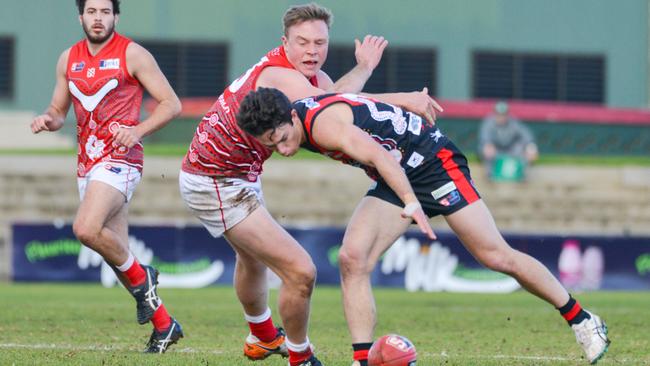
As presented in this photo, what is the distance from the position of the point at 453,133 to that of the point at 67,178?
775 cm

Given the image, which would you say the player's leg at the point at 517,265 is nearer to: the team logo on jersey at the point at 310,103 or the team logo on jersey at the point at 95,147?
the team logo on jersey at the point at 310,103

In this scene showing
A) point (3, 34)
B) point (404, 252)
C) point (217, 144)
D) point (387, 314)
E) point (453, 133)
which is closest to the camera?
point (217, 144)

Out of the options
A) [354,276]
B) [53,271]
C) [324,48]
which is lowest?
[53,271]

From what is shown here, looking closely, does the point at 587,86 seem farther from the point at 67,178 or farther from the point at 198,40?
the point at 67,178

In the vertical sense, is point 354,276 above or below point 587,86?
above

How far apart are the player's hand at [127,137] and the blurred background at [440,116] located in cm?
1074

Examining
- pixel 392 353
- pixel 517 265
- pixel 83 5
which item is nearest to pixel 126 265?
pixel 83 5

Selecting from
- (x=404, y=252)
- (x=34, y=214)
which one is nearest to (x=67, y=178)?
(x=34, y=214)

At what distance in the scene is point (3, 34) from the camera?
30.0m

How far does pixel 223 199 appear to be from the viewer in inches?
333

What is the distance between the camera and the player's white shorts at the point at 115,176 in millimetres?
9558

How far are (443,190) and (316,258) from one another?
12147 mm

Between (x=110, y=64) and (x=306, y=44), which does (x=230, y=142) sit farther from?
(x=110, y=64)

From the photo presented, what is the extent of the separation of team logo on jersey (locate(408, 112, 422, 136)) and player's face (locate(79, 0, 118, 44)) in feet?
8.62
